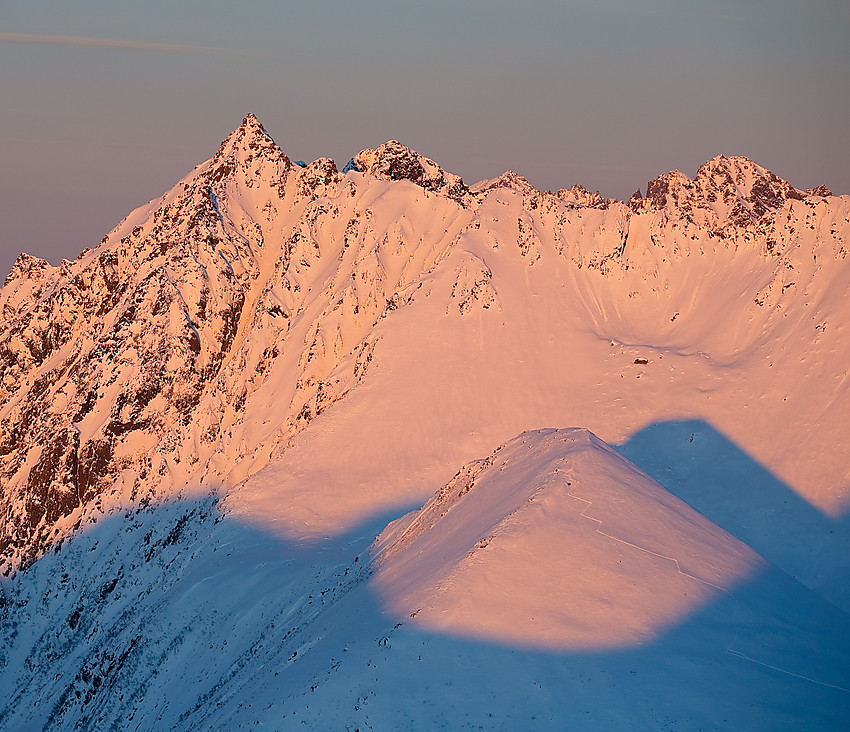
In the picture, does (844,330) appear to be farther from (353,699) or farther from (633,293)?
(353,699)

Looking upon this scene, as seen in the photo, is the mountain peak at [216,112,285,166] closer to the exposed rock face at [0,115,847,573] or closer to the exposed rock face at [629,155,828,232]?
the exposed rock face at [0,115,847,573]

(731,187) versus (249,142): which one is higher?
(249,142)

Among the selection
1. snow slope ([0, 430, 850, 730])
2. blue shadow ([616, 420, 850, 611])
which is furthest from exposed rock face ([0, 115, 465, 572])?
snow slope ([0, 430, 850, 730])

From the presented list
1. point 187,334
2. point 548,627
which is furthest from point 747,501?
point 187,334

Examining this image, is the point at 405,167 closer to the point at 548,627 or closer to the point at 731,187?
the point at 731,187

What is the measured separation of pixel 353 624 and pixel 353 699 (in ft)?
25.3

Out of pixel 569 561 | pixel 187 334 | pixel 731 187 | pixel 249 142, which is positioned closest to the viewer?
pixel 569 561

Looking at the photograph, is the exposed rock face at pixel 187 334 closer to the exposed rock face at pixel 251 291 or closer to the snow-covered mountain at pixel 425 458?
the exposed rock face at pixel 251 291

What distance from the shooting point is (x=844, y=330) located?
7688cm

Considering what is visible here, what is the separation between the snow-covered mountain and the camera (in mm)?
30312

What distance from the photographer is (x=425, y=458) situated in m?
78.4

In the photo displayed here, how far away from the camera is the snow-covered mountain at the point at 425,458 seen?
99.5 feet

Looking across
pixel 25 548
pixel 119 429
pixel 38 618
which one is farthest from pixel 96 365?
pixel 38 618

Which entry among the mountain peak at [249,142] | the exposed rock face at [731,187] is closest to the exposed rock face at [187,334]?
the mountain peak at [249,142]
